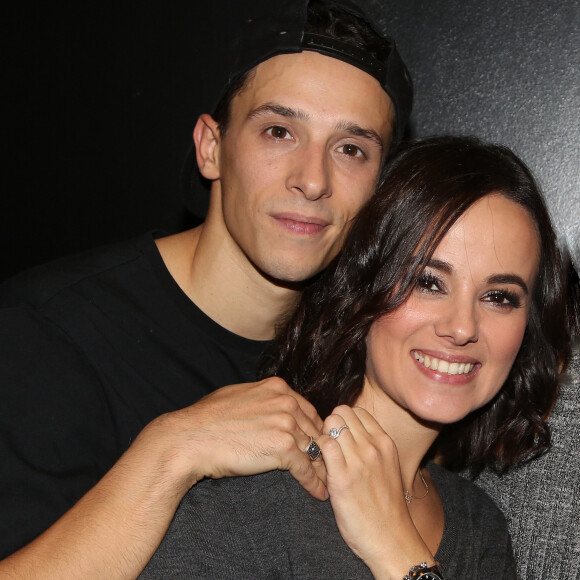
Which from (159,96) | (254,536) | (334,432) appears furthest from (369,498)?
(159,96)

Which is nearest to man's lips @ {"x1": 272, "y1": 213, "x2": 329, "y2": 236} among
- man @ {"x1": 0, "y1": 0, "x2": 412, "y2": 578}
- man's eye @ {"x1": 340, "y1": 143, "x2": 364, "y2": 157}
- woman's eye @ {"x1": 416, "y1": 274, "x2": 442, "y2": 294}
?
man @ {"x1": 0, "y1": 0, "x2": 412, "y2": 578}

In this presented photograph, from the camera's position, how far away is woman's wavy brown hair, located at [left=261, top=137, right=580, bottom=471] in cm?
167

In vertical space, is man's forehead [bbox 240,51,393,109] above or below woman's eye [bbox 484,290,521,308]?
above

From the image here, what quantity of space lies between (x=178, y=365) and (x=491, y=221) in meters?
0.80

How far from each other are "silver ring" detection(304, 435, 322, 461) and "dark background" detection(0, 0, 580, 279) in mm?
1200

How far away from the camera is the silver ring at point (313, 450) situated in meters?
1.57

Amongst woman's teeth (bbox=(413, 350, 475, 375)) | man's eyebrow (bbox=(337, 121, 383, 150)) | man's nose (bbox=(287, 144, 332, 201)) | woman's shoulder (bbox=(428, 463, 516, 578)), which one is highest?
man's eyebrow (bbox=(337, 121, 383, 150))

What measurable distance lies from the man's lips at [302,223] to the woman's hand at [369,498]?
1.41 feet

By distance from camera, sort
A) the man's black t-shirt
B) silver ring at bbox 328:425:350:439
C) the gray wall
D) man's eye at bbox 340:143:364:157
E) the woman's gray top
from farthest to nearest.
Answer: the gray wall
man's eye at bbox 340:143:364:157
the man's black t-shirt
silver ring at bbox 328:425:350:439
the woman's gray top

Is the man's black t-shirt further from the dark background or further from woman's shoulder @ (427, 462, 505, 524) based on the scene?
the dark background

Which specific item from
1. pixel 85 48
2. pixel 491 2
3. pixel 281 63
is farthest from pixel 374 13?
pixel 85 48

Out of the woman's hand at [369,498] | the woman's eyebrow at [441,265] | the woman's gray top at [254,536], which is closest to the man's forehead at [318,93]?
the woman's eyebrow at [441,265]

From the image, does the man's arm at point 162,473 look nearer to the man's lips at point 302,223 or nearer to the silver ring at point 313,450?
the silver ring at point 313,450

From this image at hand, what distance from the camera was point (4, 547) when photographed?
1603 millimetres
